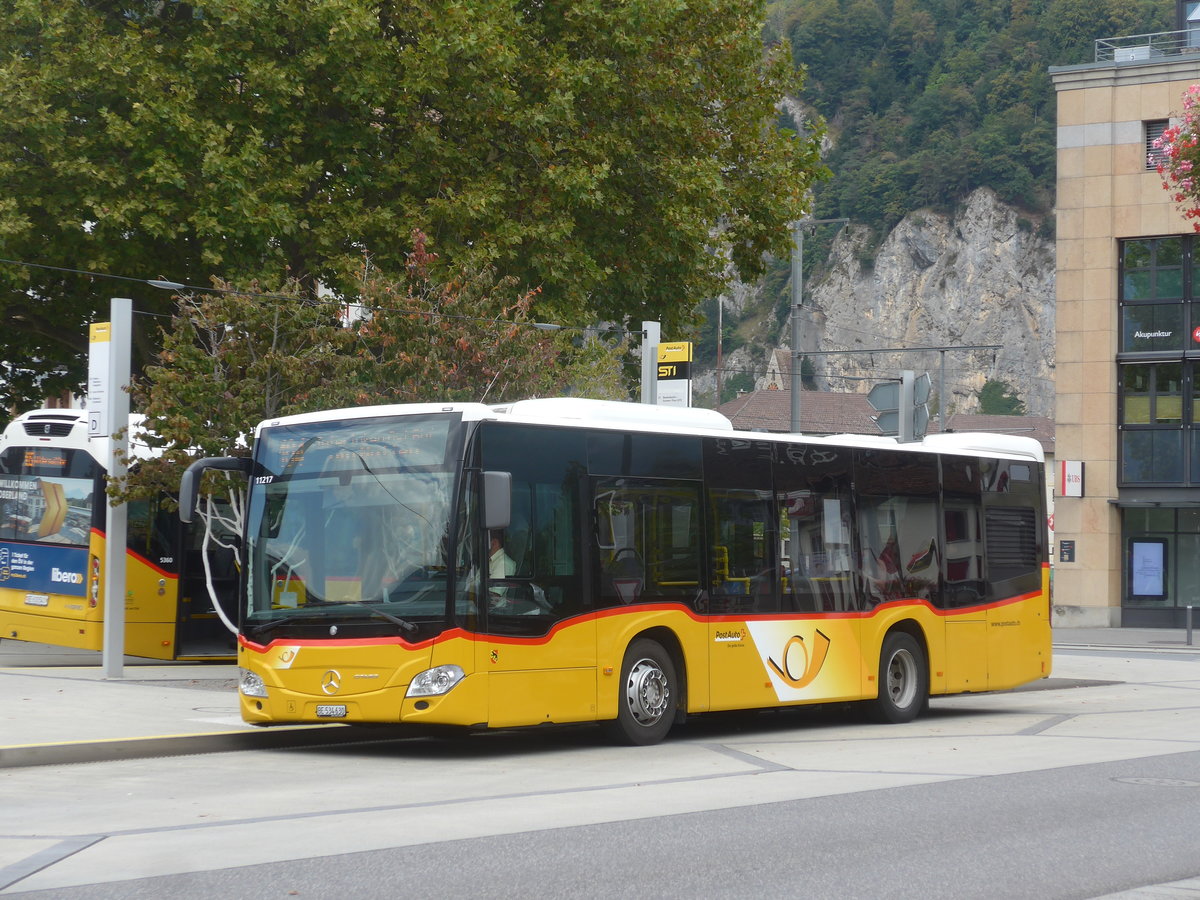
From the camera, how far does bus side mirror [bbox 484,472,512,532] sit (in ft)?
40.4

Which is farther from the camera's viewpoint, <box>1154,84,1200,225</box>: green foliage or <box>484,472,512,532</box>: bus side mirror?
<box>1154,84,1200,225</box>: green foliage

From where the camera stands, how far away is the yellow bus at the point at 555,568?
41.0ft

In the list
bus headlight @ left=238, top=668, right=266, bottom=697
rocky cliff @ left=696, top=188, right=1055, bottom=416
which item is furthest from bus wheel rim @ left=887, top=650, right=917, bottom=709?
rocky cliff @ left=696, top=188, right=1055, bottom=416

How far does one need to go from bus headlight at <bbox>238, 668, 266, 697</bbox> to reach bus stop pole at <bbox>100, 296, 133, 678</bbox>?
220 inches

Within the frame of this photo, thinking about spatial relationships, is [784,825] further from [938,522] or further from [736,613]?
[938,522]

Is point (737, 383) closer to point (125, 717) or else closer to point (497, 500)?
point (125, 717)

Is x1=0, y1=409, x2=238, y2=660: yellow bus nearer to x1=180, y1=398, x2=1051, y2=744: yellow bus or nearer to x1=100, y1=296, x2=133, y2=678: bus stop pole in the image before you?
x1=100, y1=296, x2=133, y2=678: bus stop pole

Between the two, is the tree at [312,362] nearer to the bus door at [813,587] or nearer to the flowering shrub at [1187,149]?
the bus door at [813,587]

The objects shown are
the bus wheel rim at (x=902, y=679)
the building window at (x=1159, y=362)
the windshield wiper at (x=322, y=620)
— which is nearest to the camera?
the windshield wiper at (x=322, y=620)

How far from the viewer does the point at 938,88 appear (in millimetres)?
150500

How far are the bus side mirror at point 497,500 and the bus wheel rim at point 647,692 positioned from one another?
2085mm

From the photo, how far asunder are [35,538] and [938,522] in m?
12.4

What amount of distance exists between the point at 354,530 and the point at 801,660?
15.8 ft

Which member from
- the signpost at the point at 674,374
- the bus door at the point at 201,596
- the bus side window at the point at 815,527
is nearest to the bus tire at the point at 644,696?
the bus side window at the point at 815,527
